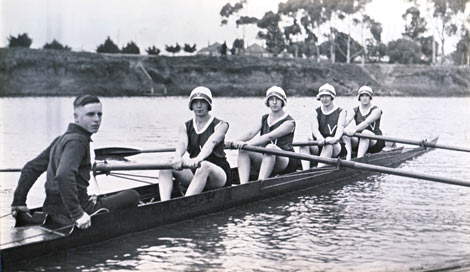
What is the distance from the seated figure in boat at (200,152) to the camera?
Result: 6523 mm

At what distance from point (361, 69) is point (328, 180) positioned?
2323 centimetres

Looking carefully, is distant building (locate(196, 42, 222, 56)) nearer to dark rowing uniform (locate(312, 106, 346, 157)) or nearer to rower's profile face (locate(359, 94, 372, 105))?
rower's profile face (locate(359, 94, 372, 105))

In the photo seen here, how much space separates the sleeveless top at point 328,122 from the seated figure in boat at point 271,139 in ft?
5.24

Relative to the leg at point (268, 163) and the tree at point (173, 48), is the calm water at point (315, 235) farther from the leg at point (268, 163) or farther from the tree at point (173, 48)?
the tree at point (173, 48)

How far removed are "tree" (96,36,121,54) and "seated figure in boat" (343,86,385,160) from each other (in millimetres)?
26088

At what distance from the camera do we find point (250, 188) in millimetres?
7570

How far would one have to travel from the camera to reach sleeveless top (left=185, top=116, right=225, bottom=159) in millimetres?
6820

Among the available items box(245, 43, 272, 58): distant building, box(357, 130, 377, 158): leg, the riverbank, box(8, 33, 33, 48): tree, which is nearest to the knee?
box(357, 130, 377, 158): leg

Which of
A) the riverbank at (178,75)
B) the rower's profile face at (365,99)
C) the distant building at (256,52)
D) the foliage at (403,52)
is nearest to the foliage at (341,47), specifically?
the riverbank at (178,75)

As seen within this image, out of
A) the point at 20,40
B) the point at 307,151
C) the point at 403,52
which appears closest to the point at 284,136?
the point at 307,151

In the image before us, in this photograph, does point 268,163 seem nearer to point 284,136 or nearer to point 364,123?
point 284,136

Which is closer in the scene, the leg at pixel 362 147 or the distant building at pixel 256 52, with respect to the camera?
the leg at pixel 362 147

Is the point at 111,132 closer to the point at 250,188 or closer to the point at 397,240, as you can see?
the point at 250,188

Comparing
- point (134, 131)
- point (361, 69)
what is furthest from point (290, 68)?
point (134, 131)
